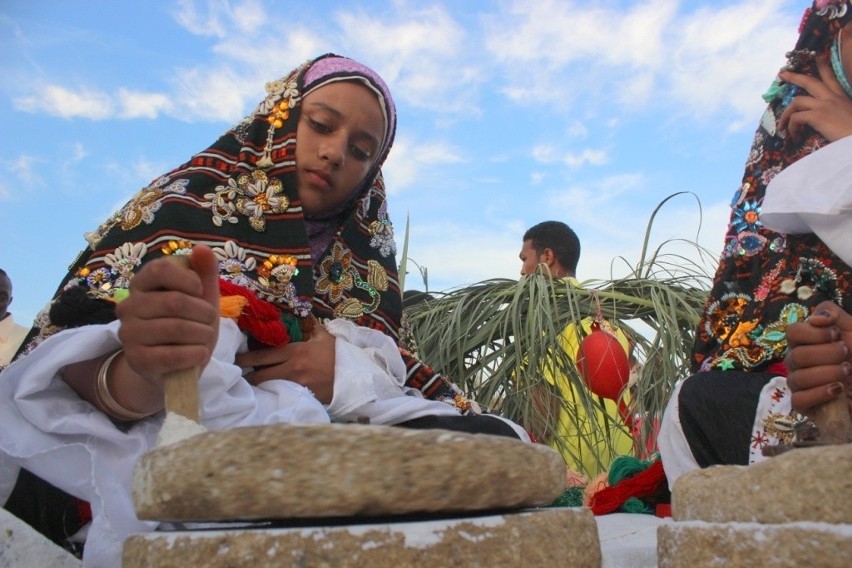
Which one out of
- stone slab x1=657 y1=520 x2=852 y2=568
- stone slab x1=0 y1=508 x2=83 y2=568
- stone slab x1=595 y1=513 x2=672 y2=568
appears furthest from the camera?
stone slab x1=595 y1=513 x2=672 y2=568

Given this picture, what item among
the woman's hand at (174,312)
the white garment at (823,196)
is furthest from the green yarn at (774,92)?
the woman's hand at (174,312)

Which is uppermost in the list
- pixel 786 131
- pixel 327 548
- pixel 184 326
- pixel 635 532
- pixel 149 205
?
pixel 786 131

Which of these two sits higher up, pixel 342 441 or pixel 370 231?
pixel 370 231

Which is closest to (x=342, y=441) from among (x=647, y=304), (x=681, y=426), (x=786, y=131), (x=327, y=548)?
(x=327, y=548)

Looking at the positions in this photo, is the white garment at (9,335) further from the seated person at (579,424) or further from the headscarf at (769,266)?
the headscarf at (769,266)

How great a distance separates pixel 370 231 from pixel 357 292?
0.26 metres

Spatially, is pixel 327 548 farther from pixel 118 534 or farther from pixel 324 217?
pixel 324 217

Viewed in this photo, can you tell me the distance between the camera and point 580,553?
102 cm

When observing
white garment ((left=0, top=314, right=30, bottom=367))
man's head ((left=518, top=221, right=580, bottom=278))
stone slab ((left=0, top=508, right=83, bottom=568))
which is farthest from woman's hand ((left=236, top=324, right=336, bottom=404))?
white garment ((left=0, top=314, right=30, bottom=367))

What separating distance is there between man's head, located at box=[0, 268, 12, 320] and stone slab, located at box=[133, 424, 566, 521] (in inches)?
240

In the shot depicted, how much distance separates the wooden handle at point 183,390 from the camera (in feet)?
3.88

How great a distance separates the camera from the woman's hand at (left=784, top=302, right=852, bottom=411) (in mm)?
1581

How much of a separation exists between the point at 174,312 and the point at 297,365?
885 mm

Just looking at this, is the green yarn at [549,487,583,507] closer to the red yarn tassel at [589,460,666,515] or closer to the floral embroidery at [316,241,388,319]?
the red yarn tassel at [589,460,666,515]
